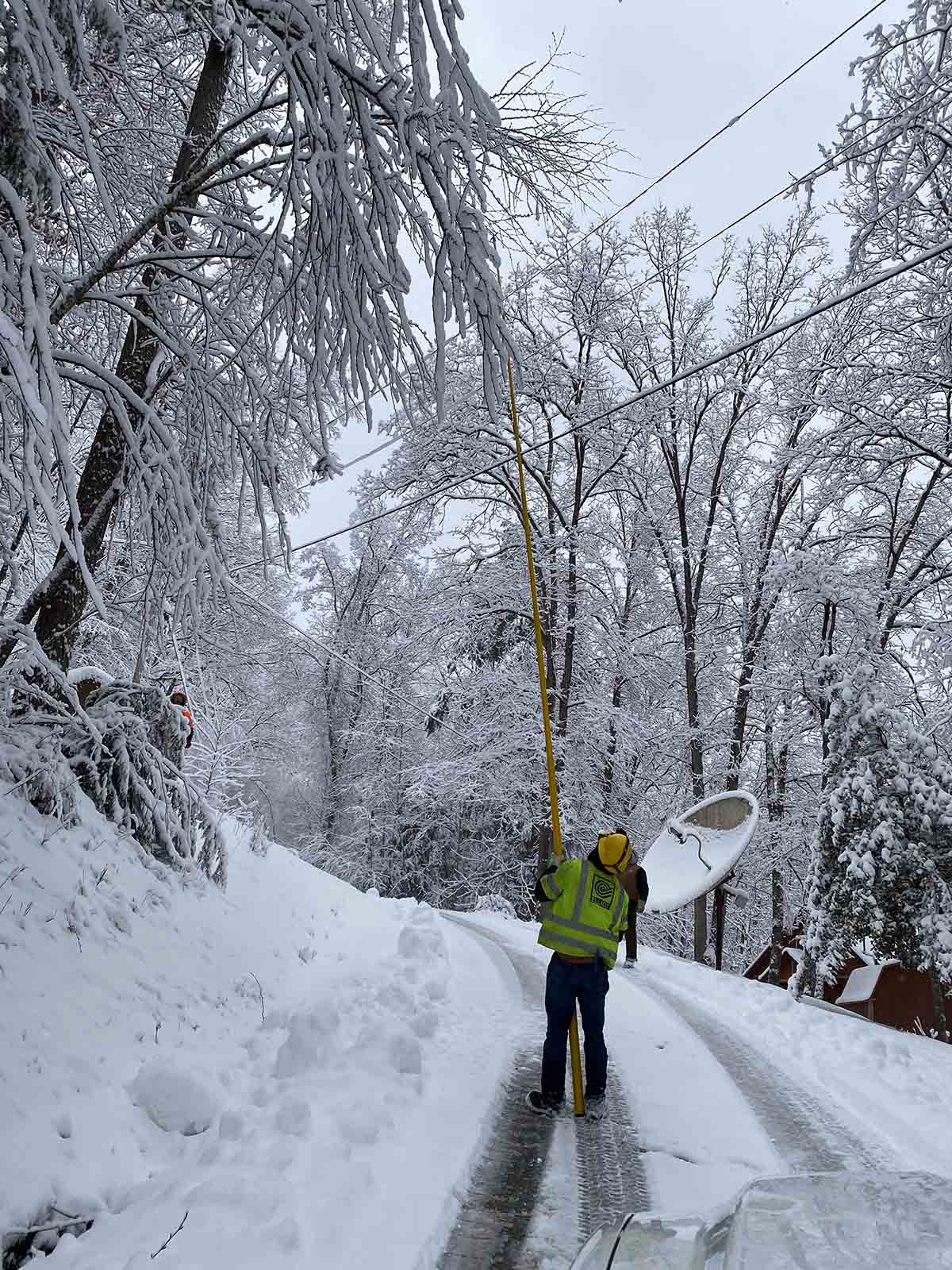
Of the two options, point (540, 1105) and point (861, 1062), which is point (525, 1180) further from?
point (861, 1062)

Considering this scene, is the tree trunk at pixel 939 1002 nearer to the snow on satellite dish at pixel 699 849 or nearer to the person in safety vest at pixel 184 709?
the snow on satellite dish at pixel 699 849

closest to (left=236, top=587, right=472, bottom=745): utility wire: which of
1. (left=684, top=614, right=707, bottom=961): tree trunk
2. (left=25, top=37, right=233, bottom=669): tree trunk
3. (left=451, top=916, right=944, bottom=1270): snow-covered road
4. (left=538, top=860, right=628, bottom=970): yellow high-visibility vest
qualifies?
(left=25, top=37, right=233, bottom=669): tree trunk

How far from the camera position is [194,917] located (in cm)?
697

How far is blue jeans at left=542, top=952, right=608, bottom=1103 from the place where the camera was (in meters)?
4.85

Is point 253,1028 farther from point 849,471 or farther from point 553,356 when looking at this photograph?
point 553,356

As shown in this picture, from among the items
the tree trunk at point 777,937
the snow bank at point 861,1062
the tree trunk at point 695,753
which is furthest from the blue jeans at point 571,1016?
the tree trunk at point 695,753

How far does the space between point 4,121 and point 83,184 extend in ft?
14.0

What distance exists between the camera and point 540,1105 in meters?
4.72

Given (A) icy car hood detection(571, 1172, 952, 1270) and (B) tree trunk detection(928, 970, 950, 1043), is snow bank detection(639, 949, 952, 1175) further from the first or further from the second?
(A) icy car hood detection(571, 1172, 952, 1270)

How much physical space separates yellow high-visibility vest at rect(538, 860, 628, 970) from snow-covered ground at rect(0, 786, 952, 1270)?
0.93m

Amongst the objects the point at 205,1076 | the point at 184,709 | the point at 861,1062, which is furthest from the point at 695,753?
the point at 205,1076

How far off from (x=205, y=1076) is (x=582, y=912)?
7.70 ft

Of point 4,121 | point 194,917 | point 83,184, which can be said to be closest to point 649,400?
point 83,184

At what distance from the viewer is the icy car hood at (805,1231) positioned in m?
1.93
